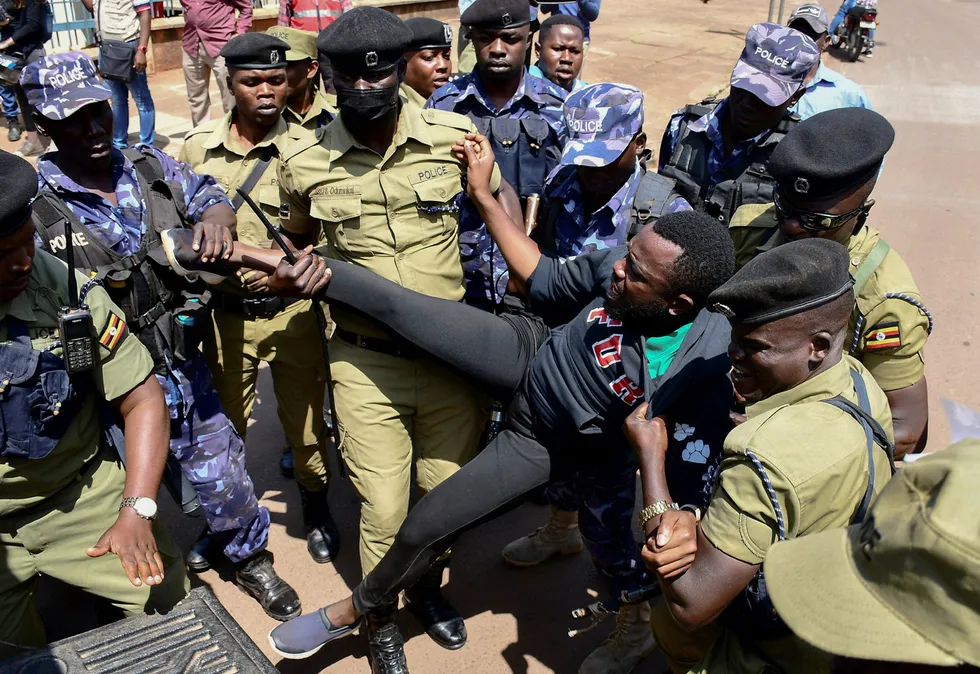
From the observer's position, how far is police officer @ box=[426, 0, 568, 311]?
3.82 metres

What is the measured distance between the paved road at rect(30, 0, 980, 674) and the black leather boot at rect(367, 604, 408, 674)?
6.5 inches

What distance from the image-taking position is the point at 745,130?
3.54 meters

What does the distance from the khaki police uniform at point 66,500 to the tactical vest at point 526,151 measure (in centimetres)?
201

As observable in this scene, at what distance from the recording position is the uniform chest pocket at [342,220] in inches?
120

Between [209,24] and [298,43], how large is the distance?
11.6 ft

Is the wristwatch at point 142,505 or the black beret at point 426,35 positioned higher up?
the black beret at point 426,35

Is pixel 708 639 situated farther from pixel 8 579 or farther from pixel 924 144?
pixel 924 144

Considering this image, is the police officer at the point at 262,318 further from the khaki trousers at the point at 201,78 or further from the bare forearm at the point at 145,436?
the khaki trousers at the point at 201,78

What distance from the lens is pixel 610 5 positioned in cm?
1816

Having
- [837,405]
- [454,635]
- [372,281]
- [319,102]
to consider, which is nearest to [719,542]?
[837,405]

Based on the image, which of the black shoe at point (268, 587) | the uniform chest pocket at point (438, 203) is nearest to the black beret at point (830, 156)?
the uniform chest pocket at point (438, 203)

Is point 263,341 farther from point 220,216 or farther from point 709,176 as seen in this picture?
point 709,176

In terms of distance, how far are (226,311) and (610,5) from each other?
16.7 metres

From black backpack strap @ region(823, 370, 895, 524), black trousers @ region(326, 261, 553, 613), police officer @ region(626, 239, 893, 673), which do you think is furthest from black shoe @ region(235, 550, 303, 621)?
black backpack strap @ region(823, 370, 895, 524)
